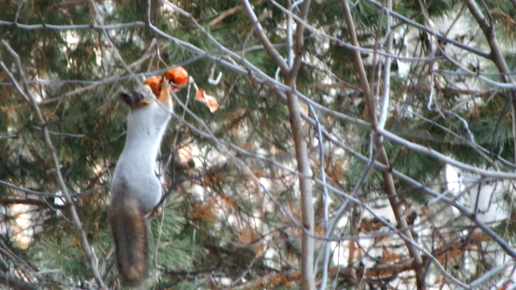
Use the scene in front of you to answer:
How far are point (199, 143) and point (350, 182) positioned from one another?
1.78 feet

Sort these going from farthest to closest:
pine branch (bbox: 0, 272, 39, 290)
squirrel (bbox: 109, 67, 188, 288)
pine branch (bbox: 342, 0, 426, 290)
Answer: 1. pine branch (bbox: 0, 272, 39, 290)
2. squirrel (bbox: 109, 67, 188, 288)
3. pine branch (bbox: 342, 0, 426, 290)

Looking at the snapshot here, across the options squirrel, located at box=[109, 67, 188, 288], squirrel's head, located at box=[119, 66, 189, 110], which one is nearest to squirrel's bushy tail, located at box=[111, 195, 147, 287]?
squirrel, located at box=[109, 67, 188, 288]

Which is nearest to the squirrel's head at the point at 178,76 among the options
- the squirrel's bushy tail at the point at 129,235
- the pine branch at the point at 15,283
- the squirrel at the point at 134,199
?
the squirrel at the point at 134,199

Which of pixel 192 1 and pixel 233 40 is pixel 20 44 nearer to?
pixel 192 1

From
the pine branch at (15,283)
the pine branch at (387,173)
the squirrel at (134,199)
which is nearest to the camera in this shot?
the pine branch at (387,173)

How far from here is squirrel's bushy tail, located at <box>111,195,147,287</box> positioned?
1.34 metres

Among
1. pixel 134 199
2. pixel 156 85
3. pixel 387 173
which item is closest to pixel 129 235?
pixel 134 199

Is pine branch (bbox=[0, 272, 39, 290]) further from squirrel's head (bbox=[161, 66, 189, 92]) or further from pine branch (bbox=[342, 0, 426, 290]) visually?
pine branch (bbox=[342, 0, 426, 290])

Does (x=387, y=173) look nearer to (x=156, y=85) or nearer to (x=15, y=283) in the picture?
(x=156, y=85)

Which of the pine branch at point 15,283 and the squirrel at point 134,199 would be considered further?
the pine branch at point 15,283

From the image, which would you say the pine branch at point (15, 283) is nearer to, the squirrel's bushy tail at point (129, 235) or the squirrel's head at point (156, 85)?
the squirrel's bushy tail at point (129, 235)

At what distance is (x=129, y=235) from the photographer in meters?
1.35

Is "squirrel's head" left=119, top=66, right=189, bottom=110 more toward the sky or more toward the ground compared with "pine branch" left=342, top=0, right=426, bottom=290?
more toward the sky

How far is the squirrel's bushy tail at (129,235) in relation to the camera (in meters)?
1.34
